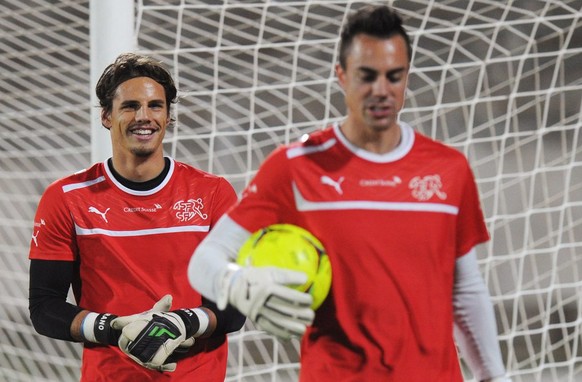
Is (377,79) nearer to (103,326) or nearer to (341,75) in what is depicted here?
(341,75)

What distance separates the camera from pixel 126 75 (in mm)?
2816

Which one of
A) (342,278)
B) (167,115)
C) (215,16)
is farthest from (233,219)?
(215,16)

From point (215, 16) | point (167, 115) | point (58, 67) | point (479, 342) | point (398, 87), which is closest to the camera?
point (398, 87)

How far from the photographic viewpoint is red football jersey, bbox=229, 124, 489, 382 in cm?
196

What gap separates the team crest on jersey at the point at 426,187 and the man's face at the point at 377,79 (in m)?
Answer: 0.13

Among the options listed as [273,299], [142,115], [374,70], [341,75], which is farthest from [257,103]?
[273,299]

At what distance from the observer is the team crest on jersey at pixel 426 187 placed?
6.55 feet

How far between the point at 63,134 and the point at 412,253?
3406mm

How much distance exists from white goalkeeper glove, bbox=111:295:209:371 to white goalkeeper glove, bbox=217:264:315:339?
0.62m

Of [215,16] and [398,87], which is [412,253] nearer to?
[398,87]

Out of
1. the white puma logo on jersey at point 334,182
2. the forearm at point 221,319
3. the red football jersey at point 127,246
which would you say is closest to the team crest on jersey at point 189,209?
the red football jersey at point 127,246

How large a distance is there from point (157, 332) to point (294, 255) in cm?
69

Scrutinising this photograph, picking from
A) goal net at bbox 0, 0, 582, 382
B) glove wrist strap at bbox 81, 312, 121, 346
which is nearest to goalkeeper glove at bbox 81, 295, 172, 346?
glove wrist strap at bbox 81, 312, 121, 346

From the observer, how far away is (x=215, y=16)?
5.40 meters
